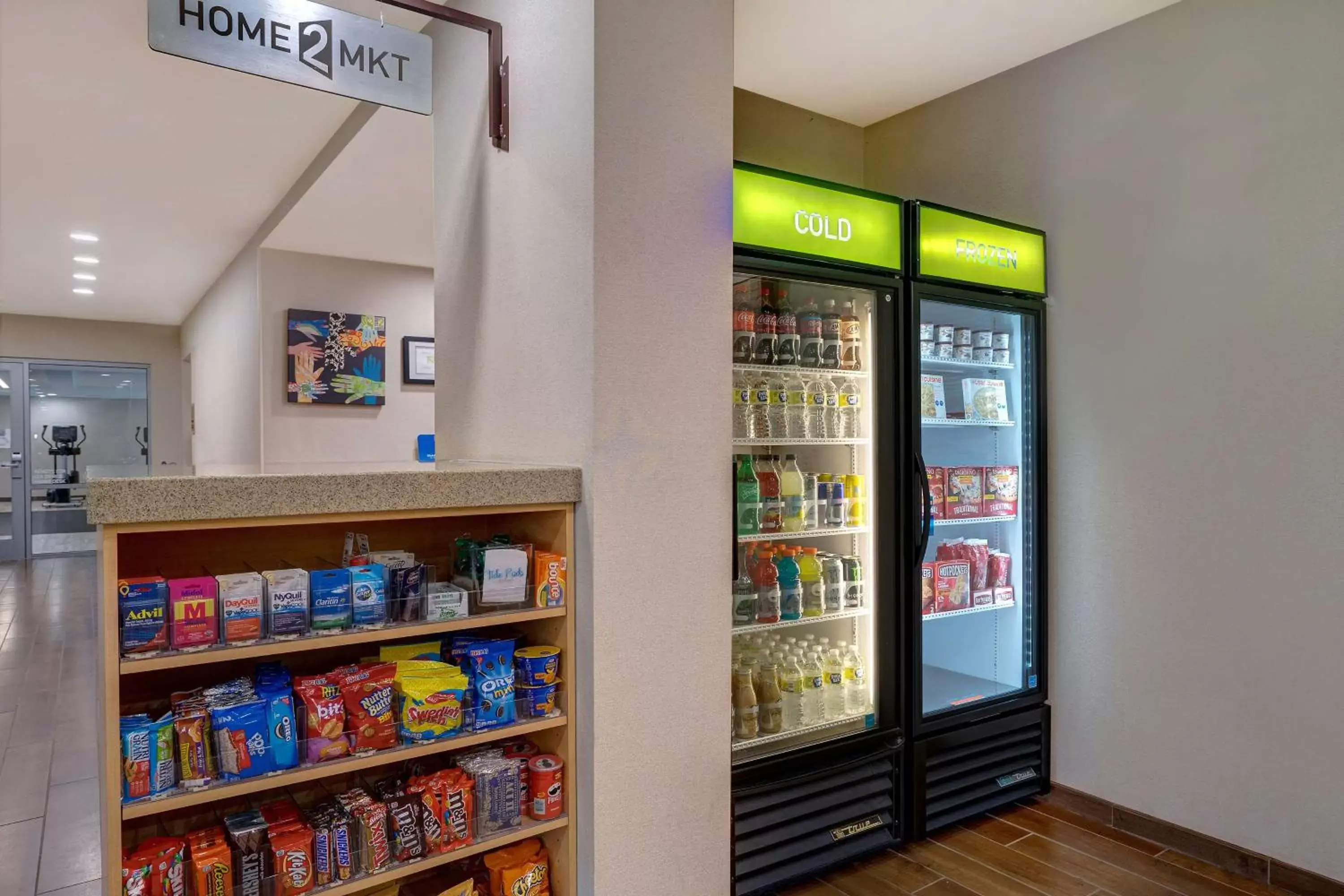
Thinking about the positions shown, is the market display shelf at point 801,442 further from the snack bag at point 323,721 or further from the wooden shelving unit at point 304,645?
the snack bag at point 323,721

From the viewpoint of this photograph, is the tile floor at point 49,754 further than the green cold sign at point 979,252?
No

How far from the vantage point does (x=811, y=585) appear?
297 centimetres

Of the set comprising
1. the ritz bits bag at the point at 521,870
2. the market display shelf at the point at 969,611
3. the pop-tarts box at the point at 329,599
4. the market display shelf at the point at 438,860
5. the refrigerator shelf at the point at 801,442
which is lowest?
the ritz bits bag at the point at 521,870

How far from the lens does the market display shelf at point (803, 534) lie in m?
2.72

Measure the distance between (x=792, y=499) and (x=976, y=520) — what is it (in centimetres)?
85

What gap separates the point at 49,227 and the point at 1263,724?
7.59 m

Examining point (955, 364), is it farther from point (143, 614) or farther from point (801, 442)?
point (143, 614)

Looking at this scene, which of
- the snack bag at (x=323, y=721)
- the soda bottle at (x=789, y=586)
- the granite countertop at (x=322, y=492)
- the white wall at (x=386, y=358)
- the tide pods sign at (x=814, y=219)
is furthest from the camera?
the white wall at (x=386, y=358)

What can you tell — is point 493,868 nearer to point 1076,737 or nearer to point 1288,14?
point 1076,737

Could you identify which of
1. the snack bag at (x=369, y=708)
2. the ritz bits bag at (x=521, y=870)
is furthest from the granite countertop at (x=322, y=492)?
the ritz bits bag at (x=521, y=870)

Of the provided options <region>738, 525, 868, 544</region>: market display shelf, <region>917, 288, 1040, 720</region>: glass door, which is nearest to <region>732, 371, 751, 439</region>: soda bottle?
<region>738, 525, 868, 544</region>: market display shelf

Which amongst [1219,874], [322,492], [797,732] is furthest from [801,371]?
[1219,874]

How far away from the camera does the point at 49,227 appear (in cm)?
585

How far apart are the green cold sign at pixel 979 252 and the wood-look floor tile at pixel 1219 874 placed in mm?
2109
